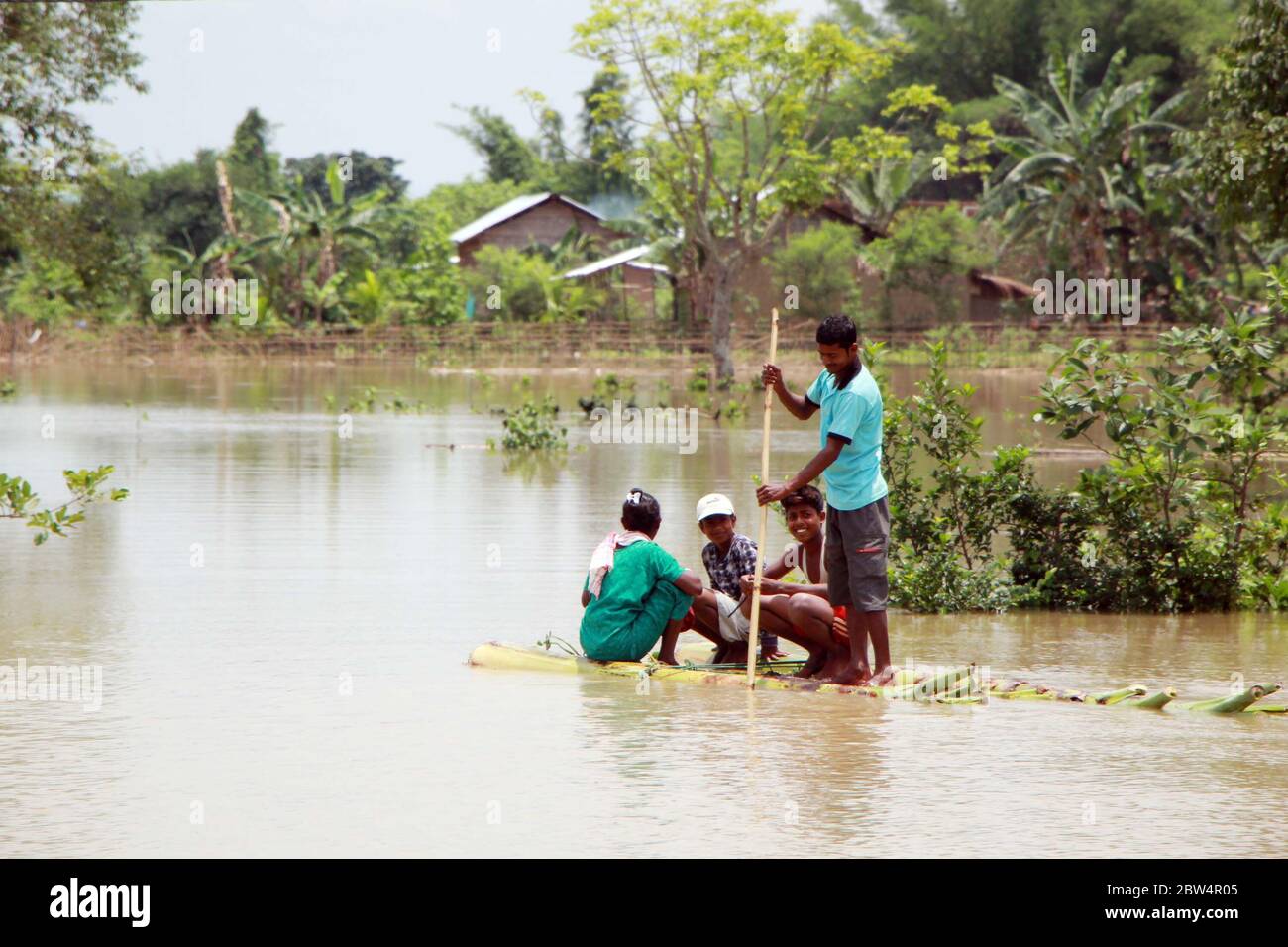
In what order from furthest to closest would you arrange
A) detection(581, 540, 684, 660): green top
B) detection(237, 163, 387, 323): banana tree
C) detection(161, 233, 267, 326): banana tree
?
detection(161, 233, 267, 326): banana tree → detection(237, 163, 387, 323): banana tree → detection(581, 540, 684, 660): green top

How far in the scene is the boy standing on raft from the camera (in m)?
7.37

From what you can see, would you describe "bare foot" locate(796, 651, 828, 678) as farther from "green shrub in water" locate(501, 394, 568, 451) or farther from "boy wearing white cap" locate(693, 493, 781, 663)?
"green shrub in water" locate(501, 394, 568, 451)

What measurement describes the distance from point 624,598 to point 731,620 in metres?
0.56

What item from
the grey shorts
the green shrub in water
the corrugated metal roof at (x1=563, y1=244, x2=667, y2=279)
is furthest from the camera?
the corrugated metal roof at (x1=563, y1=244, x2=667, y2=279)

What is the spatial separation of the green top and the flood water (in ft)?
0.82

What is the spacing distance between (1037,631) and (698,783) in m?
4.20

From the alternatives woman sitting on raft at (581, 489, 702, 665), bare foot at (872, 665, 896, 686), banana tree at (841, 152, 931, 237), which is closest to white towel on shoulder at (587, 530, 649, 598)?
woman sitting on raft at (581, 489, 702, 665)

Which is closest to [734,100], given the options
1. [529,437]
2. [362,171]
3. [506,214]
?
[529,437]

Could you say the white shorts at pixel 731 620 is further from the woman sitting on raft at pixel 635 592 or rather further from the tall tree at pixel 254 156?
the tall tree at pixel 254 156

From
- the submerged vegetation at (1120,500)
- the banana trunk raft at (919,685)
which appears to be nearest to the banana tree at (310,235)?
the submerged vegetation at (1120,500)

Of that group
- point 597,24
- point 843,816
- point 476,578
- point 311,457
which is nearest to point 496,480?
point 311,457

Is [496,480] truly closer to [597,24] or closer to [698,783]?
[698,783]

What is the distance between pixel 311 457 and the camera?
19.9 m

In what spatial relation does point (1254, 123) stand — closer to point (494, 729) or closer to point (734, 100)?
point (494, 729)
